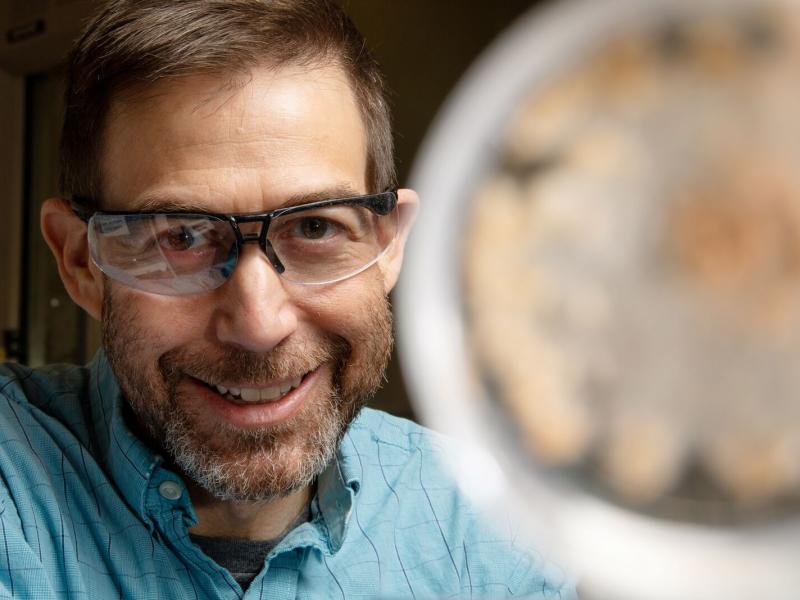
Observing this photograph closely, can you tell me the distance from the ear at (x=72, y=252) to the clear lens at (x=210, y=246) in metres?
0.10

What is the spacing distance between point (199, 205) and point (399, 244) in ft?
0.78

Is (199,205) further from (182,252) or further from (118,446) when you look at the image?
(118,446)

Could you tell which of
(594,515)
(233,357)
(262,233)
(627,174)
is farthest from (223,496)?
(627,174)

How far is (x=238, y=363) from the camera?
688 millimetres

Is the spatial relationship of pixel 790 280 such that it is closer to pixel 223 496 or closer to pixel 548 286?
pixel 548 286

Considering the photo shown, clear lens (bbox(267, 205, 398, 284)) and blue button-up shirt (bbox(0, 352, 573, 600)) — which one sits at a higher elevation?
clear lens (bbox(267, 205, 398, 284))

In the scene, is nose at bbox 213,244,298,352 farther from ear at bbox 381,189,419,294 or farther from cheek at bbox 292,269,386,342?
ear at bbox 381,189,419,294

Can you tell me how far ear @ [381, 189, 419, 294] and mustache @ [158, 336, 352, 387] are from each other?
0.44 ft

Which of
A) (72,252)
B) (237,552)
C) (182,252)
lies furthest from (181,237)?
(237,552)

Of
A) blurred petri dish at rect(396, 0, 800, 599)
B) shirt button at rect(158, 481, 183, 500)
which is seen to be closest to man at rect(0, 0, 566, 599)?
shirt button at rect(158, 481, 183, 500)

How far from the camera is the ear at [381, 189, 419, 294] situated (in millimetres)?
803

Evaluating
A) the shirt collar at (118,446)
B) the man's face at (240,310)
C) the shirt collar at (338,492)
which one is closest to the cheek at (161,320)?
the man's face at (240,310)

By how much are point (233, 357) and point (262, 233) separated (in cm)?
11

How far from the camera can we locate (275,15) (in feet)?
2.53
